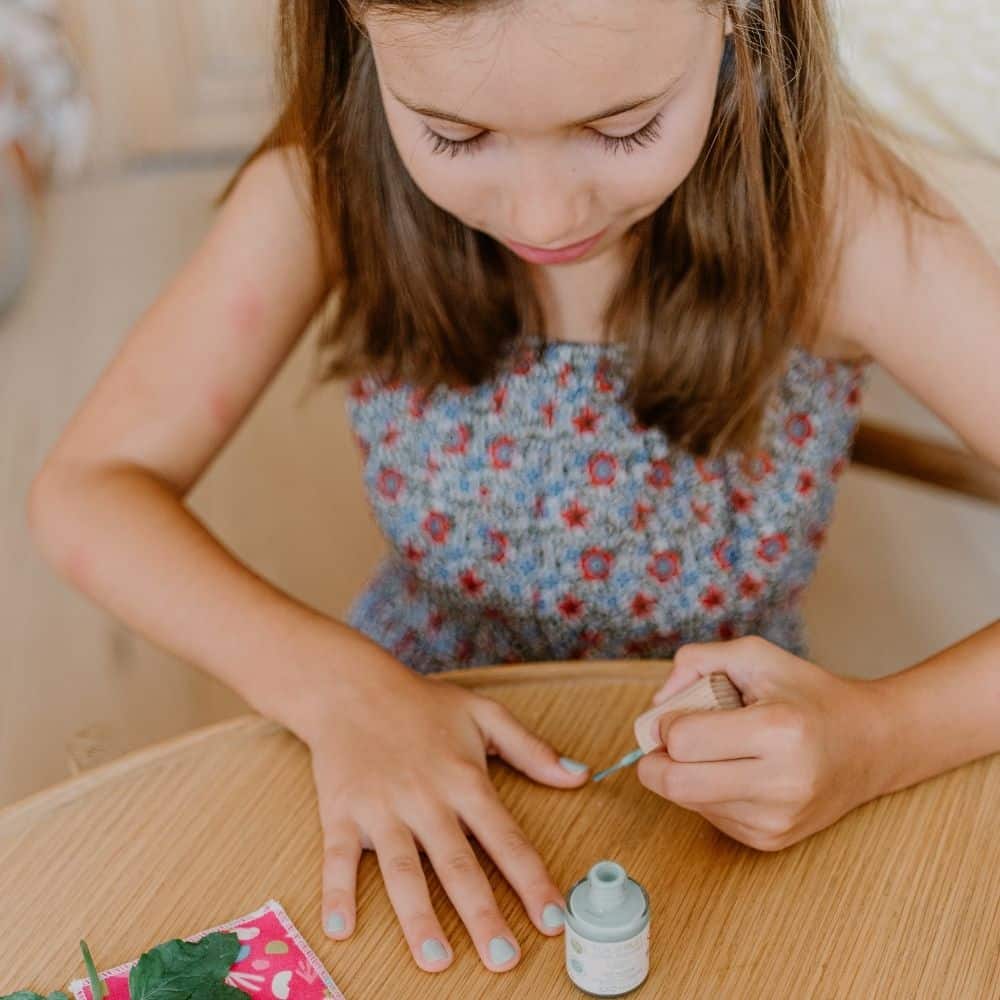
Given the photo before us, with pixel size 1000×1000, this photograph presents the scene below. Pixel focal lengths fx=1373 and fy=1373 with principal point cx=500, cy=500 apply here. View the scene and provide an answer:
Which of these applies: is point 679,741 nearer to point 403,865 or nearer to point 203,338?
point 403,865

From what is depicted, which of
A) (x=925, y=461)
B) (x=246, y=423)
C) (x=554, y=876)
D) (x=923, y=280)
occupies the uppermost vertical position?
(x=923, y=280)

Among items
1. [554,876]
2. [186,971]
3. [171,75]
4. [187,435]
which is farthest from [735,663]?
[171,75]

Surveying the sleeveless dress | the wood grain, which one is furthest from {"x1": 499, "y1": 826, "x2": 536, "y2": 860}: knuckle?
the wood grain

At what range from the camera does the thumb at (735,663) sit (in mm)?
880

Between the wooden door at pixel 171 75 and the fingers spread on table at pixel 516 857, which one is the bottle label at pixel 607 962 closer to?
the fingers spread on table at pixel 516 857

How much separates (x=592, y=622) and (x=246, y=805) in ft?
1.24

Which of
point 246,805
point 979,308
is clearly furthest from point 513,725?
point 979,308

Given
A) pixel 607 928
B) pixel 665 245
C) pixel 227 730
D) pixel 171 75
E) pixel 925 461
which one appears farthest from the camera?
pixel 171 75

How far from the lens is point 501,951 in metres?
0.79

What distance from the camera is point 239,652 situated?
987 mm

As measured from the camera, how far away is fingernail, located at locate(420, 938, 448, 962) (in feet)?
2.59

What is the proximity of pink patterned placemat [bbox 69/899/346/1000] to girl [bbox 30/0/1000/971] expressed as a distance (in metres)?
0.03

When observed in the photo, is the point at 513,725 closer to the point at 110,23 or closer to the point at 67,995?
the point at 67,995

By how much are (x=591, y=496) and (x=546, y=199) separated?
0.36 metres
